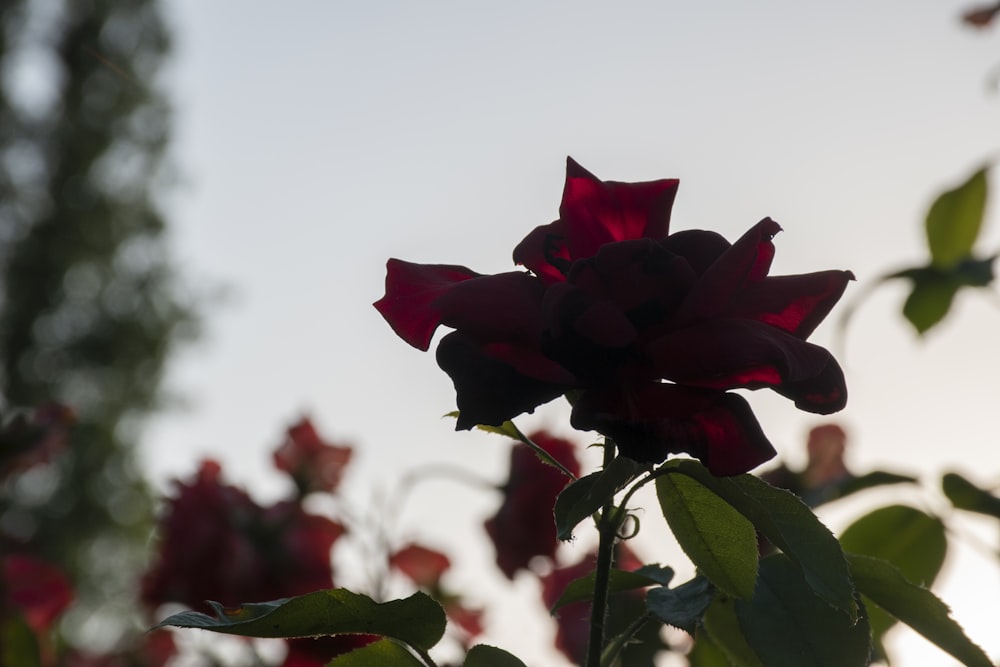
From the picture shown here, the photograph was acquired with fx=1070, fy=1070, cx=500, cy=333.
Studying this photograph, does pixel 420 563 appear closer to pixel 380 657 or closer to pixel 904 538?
pixel 904 538

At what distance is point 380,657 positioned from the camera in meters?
0.36

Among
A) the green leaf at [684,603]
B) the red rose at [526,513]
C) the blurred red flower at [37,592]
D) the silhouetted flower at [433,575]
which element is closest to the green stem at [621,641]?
the green leaf at [684,603]

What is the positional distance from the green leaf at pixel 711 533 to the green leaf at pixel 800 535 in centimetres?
2

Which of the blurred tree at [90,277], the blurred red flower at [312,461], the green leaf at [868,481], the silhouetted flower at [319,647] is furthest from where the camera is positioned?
the blurred tree at [90,277]

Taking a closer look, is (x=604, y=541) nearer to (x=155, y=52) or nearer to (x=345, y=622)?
(x=345, y=622)

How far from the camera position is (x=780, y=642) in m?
0.33

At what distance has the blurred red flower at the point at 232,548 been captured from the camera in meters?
0.79

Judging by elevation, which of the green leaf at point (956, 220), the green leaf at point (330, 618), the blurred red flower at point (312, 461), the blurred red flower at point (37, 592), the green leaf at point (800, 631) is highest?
the blurred red flower at point (37, 592)

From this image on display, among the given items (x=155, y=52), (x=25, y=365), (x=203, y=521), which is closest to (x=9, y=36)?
(x=155, y=52)

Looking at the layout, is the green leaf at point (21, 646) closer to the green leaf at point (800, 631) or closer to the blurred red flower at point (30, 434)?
the blurred red flower at point (30, 434)

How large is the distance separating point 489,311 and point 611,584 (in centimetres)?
14

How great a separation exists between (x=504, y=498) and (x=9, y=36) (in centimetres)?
711

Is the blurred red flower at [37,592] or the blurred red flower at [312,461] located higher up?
the blurred red flower at [37,592]

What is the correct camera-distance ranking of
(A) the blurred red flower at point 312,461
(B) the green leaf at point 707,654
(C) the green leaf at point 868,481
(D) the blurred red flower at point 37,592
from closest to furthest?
(B) the green leaf at point 707,654
(C) the green leaf at point 868,481
(A) the blurred red flower at point 312,461
(D) the blurred red flower at point 37,592
